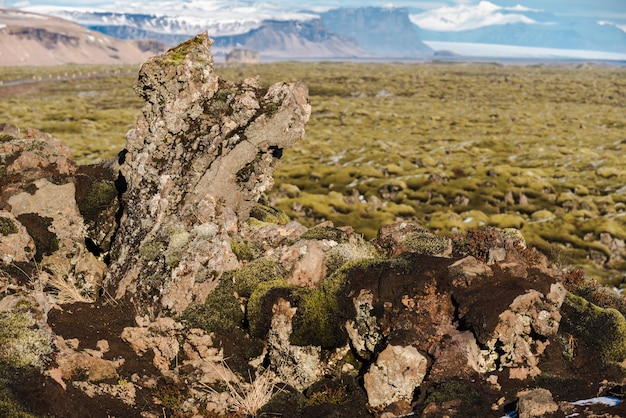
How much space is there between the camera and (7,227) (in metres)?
19.0

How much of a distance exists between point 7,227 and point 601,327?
21.4m

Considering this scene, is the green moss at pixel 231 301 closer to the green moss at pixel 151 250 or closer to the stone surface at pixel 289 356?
the stone surface at pixel 289 356

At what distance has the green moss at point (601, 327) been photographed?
15070 mm

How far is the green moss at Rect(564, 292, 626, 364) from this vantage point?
15.1 meters

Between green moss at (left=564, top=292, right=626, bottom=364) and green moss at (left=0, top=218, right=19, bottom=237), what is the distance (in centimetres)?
2038

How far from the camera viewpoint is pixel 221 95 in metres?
22.1

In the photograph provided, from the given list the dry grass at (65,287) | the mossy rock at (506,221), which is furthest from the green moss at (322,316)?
the mossy rock at (506,221)

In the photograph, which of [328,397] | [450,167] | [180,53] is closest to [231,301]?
[328,397]

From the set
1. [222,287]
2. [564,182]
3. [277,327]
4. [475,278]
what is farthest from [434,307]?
[564,182]

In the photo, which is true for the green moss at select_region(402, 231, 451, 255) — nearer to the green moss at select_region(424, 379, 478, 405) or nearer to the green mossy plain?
the green moss at select_region(424, 379, 478, 405)

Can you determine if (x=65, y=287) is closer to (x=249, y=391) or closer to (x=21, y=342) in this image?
(x=21, y=342)

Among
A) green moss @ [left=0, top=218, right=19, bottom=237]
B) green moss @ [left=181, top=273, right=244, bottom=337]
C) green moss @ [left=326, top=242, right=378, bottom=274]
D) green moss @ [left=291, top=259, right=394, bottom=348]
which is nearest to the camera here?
green moss @ [left=291, top=259, right=394, bottom=348]

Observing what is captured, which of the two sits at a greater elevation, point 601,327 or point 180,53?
point 180,53

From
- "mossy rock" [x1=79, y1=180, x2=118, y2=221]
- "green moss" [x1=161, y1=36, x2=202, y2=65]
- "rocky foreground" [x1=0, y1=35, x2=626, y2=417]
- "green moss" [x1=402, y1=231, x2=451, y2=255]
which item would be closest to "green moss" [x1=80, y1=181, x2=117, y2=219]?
"mossy rock" [x1=79, y1=180, x2=118, y2=221]
